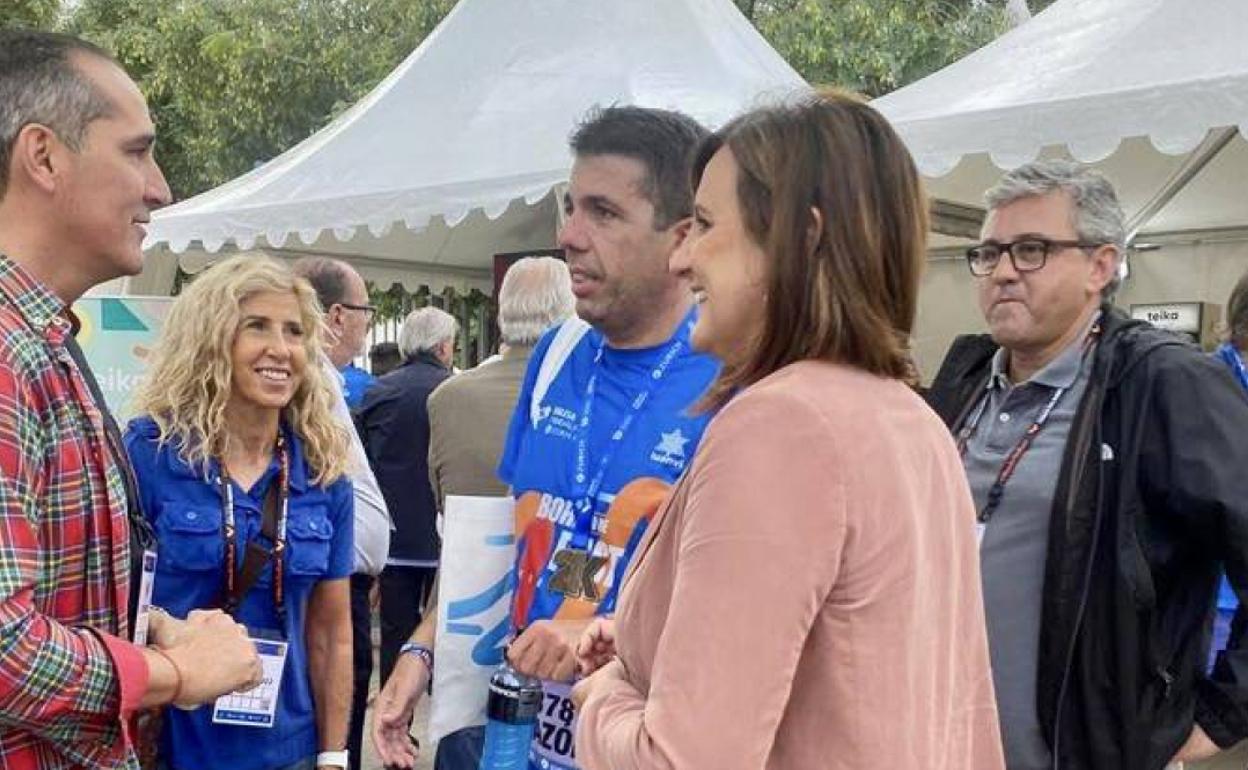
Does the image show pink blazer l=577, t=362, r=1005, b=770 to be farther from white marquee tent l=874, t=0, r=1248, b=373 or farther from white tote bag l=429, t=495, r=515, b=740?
white marquee tent l=874, t=0, r=1248, b=373

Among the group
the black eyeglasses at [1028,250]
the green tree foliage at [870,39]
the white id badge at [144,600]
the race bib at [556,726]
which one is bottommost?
the race bib at [556,726]

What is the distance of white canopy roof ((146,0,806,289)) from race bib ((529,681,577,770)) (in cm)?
430

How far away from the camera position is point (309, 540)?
257cm

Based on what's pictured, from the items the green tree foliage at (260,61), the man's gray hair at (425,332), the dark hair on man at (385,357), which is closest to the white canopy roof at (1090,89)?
the man's gray hair at (425,332)

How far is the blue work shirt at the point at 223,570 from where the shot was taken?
7.95ft

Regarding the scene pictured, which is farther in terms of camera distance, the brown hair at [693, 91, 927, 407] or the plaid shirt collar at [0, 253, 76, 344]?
the plaid shirt collar at [0, 253, 76, 344]

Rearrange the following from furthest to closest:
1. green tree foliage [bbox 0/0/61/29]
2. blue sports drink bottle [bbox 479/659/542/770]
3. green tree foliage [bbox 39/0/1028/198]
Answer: green tree foliage [bbox 0/0/61/29] < green tree foliage [bbox 39/0/1028/198] < blue sports drink bottle [bbox 479/659/542/770]

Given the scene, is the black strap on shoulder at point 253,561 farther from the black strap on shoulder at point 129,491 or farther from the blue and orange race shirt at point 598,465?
the black strap on shoulder at point 129,491

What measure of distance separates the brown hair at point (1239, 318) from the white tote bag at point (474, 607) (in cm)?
314

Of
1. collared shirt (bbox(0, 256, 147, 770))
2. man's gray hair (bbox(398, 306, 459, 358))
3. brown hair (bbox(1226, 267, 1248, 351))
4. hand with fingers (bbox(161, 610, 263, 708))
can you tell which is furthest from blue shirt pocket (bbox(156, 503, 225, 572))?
brown hair (bbox(1226, 267, 1248, 351))

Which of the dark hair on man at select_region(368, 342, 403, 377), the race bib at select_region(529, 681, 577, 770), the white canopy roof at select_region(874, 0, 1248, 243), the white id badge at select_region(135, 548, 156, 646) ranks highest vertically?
the white canopy roof at select_region(874, 0, 1248, 243)

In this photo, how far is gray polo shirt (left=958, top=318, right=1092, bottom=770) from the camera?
7.39 ft

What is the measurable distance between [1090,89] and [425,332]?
306 centimetres

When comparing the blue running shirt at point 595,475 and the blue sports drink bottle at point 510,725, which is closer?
the blue sports drink bottle at point 510,725
